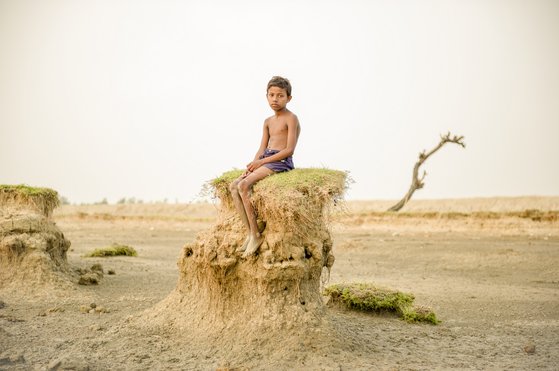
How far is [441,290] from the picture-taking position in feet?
41.4

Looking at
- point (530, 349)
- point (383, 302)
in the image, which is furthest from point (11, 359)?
point (530, 349)

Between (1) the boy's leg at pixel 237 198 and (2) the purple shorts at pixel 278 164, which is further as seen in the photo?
(2) the purple shorts at pixel 278 164

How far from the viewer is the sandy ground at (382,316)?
6.38 metres

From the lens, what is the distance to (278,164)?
6988 millimetres

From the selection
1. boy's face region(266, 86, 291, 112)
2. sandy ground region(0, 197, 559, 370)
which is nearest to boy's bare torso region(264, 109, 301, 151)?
boy's face region(266, 86, 291, 112)

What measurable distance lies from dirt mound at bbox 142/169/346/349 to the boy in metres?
0.13

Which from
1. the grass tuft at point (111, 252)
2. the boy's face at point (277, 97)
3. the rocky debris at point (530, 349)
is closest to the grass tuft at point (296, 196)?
the boy's face at point (277, 97)

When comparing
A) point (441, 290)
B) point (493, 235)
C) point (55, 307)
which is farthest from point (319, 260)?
point (493, 235)

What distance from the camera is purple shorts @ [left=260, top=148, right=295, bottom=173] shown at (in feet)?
22.7

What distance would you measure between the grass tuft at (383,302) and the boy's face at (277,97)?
3749mm

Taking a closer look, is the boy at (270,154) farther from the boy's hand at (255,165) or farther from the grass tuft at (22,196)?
the grass tuft at (22,196)

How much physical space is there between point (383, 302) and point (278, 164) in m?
3.48

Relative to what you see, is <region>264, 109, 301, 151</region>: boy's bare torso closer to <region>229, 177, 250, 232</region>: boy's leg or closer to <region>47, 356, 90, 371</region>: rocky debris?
<region>229, 177, 250, 232</region>: boy's leg

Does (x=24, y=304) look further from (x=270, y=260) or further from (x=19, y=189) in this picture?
(x=270, y=260)
